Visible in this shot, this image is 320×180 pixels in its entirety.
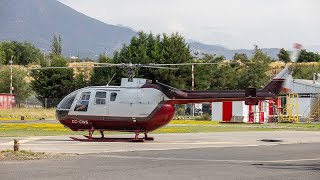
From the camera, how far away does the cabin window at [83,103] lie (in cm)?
2742

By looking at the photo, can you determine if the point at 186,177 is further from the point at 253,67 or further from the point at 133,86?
the point at 253,67

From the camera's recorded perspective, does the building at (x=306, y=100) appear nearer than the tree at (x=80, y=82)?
Yes

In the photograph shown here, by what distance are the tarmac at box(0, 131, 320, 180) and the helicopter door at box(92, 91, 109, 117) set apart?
7.25ft

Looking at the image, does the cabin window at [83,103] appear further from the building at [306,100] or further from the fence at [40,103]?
the fence at [40,103]

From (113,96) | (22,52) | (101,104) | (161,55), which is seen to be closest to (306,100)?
(161,55)

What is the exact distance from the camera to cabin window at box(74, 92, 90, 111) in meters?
27.4

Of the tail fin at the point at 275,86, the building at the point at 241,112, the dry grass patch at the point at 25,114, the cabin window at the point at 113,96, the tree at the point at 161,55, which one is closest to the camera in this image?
the cabin window at the point at 113,96

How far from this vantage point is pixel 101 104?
2727 cm

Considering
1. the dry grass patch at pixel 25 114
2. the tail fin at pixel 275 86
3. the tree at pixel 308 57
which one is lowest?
the dry grass patch at pixel 25 114


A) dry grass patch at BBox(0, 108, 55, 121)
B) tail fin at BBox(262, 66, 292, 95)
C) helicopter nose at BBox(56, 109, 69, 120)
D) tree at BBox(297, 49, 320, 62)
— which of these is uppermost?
tree at BBox(297, 49, 320, 62)

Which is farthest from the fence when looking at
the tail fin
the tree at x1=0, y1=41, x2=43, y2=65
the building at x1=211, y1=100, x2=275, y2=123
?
the tree at x1=0, y1=41, x2=43, y2=65

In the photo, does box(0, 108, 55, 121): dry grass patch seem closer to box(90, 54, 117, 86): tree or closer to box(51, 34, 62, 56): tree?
box(90, 54, 117, 86): tree

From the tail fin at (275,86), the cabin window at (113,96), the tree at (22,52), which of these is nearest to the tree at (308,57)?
the tree at (22,52)

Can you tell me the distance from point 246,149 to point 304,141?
606 centimetres
